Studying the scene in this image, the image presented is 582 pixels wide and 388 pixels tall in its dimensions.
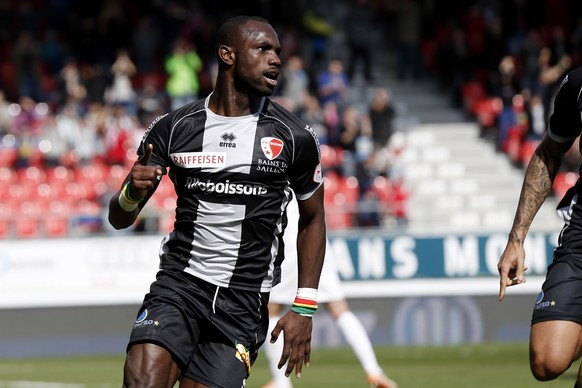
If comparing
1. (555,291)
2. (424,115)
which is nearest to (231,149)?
(555,291)

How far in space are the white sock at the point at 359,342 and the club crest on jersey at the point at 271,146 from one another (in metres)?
3.81

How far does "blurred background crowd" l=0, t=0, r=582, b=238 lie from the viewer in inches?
768

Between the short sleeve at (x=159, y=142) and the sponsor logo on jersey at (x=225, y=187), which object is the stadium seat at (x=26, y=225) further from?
the sponsor logo on jersey at (x=225, y=187)

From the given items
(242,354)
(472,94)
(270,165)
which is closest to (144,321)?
(242,354)

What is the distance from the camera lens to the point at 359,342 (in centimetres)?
983

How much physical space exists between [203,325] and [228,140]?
966mm

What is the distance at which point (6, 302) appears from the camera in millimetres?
16703

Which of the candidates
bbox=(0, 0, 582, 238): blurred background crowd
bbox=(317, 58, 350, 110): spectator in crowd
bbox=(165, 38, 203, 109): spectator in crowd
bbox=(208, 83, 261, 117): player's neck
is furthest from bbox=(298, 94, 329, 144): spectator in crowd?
bbox=(208, 83, 261, 117): player's neck

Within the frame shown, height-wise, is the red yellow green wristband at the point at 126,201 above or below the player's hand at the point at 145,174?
below

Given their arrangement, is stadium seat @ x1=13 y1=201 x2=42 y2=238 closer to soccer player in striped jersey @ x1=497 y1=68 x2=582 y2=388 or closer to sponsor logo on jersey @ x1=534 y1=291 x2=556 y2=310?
soccer player in striped jersey @ x1=497 y1=68 x2=582 y2=388

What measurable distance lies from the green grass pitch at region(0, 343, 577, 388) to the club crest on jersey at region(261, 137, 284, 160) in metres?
5.94

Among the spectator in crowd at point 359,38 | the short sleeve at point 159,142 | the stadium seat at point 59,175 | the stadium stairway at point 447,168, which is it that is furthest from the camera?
the spectator in crowd at point 359,38

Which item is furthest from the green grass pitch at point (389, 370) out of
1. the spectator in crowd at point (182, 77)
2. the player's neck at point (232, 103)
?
the spectator in crowd at point (182, 77)

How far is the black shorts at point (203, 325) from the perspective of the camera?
5.96 m
